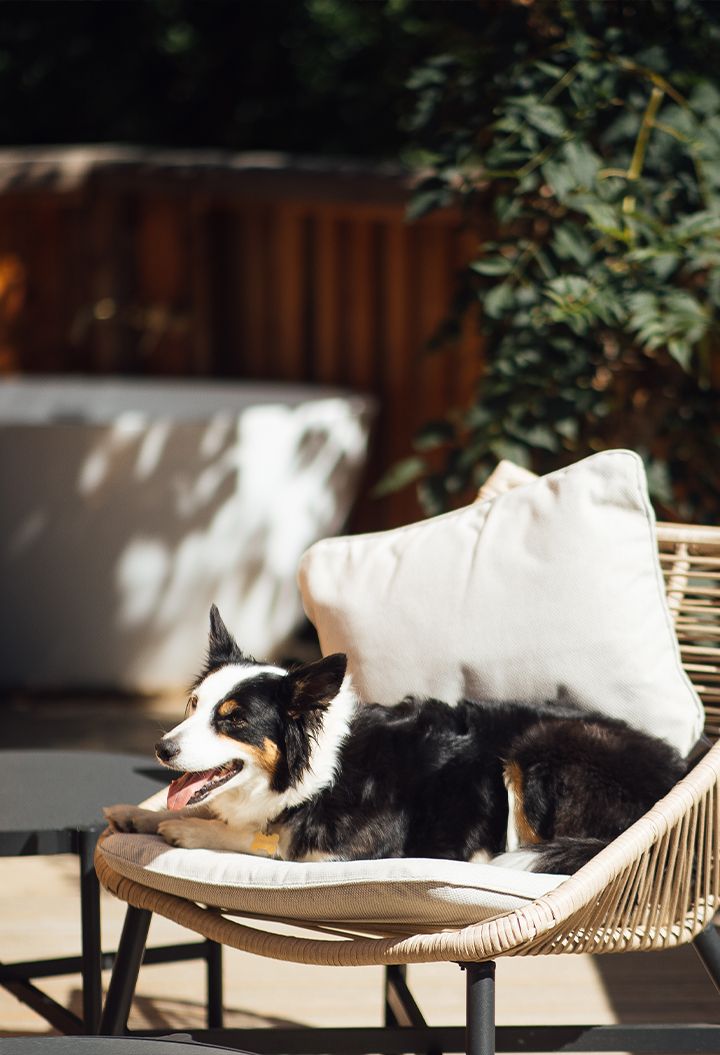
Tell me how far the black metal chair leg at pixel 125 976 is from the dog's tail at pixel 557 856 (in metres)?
0.45

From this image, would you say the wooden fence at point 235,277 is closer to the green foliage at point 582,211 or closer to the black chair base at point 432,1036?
the green foliage at point 582,211

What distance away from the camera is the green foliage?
2.32 m

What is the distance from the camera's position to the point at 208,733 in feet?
4.90

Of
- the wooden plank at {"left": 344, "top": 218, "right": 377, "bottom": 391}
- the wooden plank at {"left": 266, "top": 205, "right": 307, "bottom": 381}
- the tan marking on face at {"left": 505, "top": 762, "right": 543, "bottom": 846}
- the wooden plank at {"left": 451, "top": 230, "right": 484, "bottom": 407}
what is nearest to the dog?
the tan marking on face at {"left": 505, "top": 762, "right": 543, "bottom": 846}

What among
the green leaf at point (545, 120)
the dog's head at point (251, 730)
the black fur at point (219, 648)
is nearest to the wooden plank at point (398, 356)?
the green leaf at point (545, 120)

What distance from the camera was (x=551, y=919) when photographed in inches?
51.6

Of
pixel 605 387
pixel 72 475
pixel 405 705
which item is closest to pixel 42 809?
pixel 405 705

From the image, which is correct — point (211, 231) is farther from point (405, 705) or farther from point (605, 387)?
point (405, 705)

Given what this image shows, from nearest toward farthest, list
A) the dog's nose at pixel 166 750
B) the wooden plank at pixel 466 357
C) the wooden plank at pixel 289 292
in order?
the dog's nose at pixel 166 750, the wooden plank at pixel 466 357, the wooden plank at pixel 289 292

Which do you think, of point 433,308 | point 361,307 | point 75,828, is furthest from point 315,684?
point 361,307

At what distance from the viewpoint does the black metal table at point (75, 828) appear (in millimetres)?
1657

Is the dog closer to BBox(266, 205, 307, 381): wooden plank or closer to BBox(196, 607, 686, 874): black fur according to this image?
BBox(196, 607, 686, 874): black fur

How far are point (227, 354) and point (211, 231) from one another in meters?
0.47

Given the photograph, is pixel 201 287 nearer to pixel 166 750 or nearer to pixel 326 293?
pixel 326 293
